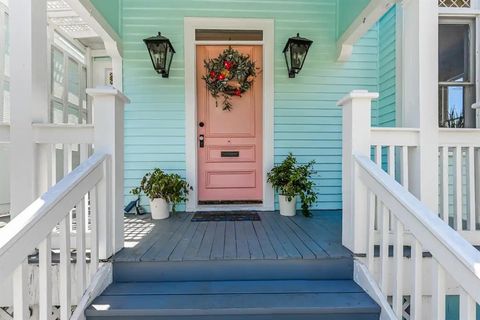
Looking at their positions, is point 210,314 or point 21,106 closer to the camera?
point 210,314

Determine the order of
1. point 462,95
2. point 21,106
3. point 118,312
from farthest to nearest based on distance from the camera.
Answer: point 462,95, point 21,106, point 118,312

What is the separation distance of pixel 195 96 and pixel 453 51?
2791mm

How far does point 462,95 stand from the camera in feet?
10.1

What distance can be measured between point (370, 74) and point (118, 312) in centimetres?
357

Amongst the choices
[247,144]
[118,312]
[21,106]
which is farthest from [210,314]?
[247,144]

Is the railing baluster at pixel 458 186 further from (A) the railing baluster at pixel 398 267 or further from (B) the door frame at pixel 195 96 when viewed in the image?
(B) the door frame at pixel 195 96

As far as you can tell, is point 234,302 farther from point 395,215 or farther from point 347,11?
point 347,11

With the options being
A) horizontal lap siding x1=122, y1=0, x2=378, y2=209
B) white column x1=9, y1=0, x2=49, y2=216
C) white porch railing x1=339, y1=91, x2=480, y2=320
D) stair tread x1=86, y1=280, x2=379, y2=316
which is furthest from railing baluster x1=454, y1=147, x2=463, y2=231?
white column x1=9, y1=0, x2=49, y2=216

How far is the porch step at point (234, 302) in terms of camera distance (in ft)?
5.07

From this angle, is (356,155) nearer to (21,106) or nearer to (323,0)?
(21,106)

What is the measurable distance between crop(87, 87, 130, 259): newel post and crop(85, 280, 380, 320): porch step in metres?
0.29

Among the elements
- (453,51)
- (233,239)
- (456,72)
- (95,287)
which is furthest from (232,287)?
(453,51)

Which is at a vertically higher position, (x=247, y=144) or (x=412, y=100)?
(x=412, y=100)

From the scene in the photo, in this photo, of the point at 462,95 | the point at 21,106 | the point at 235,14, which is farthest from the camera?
the point at 235,14
